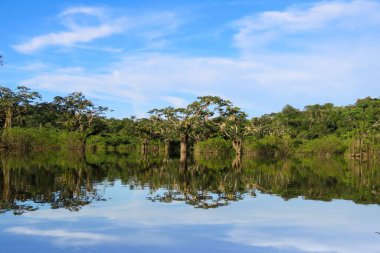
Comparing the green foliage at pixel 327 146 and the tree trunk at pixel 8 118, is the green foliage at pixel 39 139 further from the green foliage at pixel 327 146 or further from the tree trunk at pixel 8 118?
the green foliage at pixel 327 146

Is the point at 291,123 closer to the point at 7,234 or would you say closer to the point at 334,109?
the point at 334,109

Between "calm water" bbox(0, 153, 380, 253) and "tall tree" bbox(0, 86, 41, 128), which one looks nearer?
"calm water" bbox(0, 153, 380, 253)

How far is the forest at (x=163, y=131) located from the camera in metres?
56.3

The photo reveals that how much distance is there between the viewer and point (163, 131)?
64.8 meters

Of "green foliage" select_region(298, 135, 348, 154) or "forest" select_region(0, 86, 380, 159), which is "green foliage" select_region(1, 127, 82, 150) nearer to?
"forest" select_region(0, 86, 380, 159)

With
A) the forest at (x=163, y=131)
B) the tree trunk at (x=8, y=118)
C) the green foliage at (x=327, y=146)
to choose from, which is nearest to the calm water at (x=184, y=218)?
the forest at (x=163, y=131)

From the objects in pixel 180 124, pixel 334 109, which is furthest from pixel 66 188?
pixel 334 109

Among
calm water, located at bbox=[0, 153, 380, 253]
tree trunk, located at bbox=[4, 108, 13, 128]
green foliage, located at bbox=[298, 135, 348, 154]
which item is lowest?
calm water, located at bbox=[0, 153, 380, 253]

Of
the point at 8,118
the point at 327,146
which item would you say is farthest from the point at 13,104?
the point at 327,146

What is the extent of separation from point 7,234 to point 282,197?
9.79 meters

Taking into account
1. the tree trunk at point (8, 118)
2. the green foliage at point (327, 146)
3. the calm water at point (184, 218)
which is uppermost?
the tree trunk at point (8, 118)

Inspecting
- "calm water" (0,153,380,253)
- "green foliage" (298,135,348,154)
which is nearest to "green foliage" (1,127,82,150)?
"green foliage" (298,135,348,154)

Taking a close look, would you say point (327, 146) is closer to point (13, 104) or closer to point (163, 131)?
point (163, 131)

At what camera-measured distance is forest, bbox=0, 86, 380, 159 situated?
185 ft
